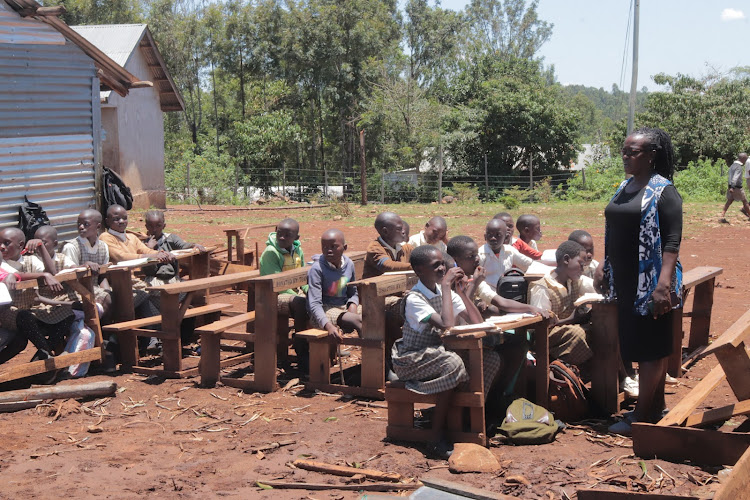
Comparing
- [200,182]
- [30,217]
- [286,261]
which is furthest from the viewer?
[200,182]

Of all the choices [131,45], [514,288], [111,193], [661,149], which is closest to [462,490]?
[514,288]

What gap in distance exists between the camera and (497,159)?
33.8m

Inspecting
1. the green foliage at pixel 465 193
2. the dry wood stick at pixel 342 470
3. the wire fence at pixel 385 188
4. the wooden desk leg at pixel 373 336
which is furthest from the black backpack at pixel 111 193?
the green foliage at pixel 465 193

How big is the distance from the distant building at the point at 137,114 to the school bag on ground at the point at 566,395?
17.6m

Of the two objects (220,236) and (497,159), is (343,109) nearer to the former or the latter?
(497,159)

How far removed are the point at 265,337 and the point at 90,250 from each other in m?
2.13

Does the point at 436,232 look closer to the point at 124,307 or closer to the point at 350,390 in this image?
the point at 350,390

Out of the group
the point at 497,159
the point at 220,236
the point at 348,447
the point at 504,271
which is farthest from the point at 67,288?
the point at 497,159

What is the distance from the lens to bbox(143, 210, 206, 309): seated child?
314 inches

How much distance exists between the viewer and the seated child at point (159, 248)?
26.2 ft

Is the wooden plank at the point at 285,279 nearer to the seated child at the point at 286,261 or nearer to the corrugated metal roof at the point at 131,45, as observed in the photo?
the seated child at the point at 286,261

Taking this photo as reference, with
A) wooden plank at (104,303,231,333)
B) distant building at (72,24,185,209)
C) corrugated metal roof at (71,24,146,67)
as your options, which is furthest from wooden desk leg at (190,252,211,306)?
corrugated metal roof at (71,24,146,67)

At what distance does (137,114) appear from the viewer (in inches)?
923

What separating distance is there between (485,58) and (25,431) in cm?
3581
